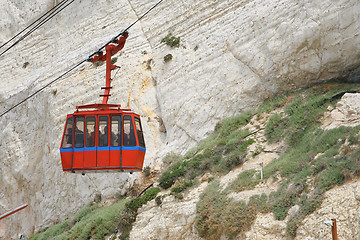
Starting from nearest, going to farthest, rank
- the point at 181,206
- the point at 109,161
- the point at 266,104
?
the point at 109,161 < the point at 181,206 < the point at 266,104

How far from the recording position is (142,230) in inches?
769

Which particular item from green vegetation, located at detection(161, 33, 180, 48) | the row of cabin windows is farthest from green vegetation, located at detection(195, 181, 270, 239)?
green vegetation, located at detection(161, 33, 180, 48)

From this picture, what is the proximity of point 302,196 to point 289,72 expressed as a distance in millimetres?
8239

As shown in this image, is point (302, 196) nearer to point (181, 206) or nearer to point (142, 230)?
point (181, 206)

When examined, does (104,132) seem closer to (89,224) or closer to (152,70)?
(89,224)

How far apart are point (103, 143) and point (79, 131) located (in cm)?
90

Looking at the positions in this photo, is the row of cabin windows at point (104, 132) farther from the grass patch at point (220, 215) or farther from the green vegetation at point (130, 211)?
the green vegetation at point (130, 211)

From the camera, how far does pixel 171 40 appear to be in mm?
26531

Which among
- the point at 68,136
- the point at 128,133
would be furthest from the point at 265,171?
the point at 68,136

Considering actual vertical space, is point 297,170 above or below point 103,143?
below

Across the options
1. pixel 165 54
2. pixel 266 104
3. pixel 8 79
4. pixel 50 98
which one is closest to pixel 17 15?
pixel 8 79

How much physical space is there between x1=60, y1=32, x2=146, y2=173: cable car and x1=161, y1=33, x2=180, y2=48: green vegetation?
370 inches

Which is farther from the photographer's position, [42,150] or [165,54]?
[42,150]

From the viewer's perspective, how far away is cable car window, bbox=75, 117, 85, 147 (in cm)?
1753
